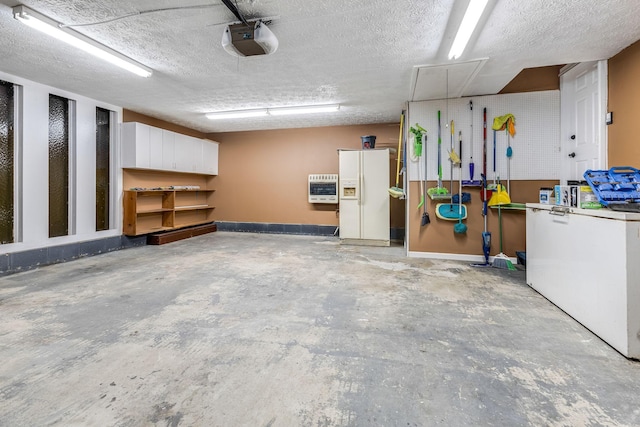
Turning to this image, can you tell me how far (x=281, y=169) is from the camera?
7832 mm

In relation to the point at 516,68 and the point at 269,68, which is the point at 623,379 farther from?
the point at 269,68

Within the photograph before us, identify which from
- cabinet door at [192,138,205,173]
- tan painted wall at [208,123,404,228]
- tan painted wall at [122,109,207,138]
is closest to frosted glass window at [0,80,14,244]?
tan painted wall at [122,109,207,138]

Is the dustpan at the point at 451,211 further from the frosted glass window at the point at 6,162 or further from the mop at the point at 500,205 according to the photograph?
the frosted glass window at the point at 6,162

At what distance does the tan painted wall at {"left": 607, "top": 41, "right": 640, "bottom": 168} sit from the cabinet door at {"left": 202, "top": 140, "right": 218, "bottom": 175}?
7752 mm

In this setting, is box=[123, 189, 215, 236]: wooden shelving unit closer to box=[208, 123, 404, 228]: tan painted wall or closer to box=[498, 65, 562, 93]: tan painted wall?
box=[208, 123, 404, 228]: tan painted wall

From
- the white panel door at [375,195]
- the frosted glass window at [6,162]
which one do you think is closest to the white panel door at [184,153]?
the frosted glass window at [6,162]

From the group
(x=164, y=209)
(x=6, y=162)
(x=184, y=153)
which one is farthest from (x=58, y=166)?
(x=184, y=153)

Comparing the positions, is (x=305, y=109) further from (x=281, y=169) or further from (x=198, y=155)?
(x=198, y=155)

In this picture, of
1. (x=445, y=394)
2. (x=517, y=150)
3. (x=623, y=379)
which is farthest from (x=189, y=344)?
(x=517, y=150)

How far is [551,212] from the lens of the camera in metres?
2.96

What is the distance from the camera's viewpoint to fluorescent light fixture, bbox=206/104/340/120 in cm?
576

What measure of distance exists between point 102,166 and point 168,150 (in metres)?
1.31

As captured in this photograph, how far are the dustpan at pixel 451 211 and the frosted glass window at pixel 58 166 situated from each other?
20.9 feet

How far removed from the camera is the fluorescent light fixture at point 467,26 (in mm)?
2410
